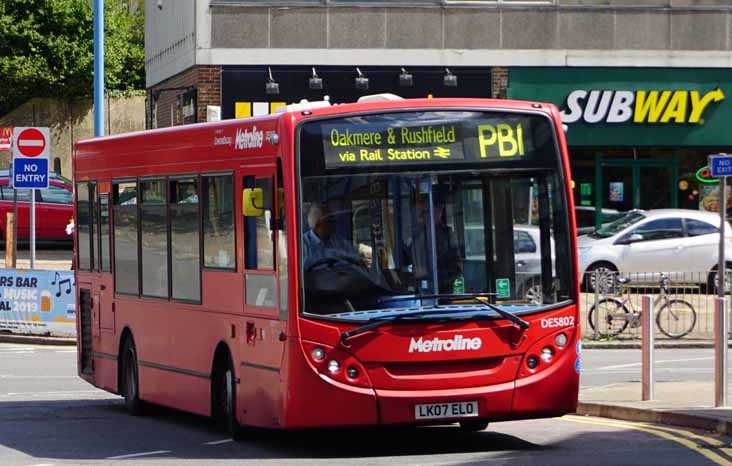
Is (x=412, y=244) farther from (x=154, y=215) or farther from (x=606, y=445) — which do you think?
(x=154, y=215)

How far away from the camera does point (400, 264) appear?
38.4 feet

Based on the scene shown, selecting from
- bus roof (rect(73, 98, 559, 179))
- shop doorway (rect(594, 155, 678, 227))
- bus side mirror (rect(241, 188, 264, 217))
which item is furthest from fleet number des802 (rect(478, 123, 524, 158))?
shop doorway (rect(594, 155, 678, 227))

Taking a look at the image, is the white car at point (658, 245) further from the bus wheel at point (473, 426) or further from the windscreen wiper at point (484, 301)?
the windscreen wiper at point (484, 301)

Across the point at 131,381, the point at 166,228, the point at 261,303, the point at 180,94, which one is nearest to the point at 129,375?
the point at 131,381

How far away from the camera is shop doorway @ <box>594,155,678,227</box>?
35.2 m

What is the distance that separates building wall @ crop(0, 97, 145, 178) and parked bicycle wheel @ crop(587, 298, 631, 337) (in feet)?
103

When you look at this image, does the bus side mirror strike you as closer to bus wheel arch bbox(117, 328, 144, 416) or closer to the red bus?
the red bus

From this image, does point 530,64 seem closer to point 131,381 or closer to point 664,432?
point 131,381

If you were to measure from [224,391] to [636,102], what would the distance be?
74.5 ft

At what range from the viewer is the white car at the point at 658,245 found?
30.4 m

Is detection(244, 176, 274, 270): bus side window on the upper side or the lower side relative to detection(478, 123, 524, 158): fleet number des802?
lower

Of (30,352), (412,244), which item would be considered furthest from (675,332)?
(412,244)

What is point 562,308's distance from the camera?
1202 centimetres

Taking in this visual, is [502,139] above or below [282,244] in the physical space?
above
